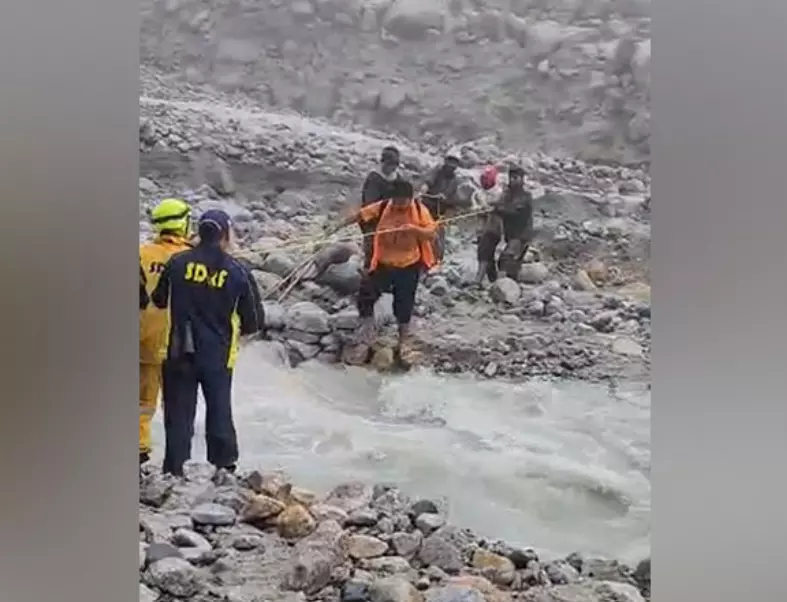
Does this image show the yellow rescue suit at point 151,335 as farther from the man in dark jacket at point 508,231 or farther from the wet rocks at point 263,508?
the man in dark jacket at point 508,231

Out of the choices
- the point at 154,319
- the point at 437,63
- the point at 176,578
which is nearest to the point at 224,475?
the point at 176,578

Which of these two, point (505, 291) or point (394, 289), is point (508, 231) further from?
point (394, 289)

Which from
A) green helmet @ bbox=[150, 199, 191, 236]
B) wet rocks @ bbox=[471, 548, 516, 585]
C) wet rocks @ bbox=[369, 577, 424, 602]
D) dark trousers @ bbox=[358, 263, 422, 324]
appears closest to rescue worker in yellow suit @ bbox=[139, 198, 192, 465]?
green helmet @ bbox=[150, 199, 191, 236]

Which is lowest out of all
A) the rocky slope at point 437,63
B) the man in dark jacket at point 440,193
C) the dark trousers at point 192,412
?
the dark trousers at point 192,412

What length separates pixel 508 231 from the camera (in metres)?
1.31

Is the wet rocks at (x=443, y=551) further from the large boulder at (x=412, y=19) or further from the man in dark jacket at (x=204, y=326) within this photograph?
the large boulder at (x=412, y=19)

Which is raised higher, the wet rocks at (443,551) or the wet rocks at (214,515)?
the wet rocks at (214,515)

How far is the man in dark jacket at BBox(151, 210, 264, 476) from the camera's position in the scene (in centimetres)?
131

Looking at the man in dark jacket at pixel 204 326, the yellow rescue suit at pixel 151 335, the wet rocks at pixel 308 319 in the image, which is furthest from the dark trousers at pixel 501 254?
the yellow rescue suit at pixel 151 335

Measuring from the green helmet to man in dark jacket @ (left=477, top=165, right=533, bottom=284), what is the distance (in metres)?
0.51

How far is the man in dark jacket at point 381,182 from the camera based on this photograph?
1.31 meters

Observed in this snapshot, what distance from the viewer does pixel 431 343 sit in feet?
4.28

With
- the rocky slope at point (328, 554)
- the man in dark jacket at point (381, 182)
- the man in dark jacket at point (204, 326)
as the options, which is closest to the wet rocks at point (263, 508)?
the rocky slope at point (328, 554)
